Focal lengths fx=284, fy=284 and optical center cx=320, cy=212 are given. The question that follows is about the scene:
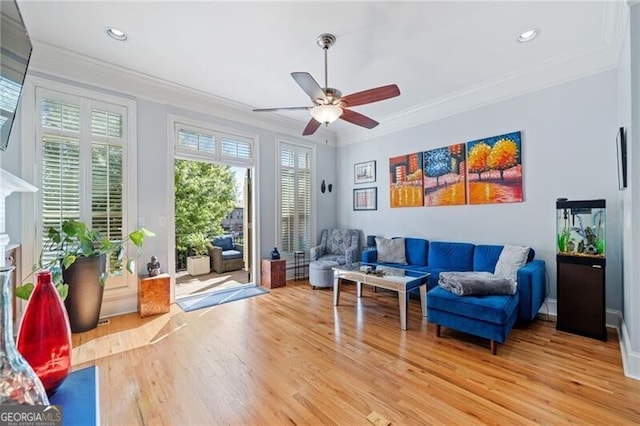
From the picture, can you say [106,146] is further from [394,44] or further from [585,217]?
[585,217]

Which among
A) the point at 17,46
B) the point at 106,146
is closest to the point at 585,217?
the point at 17,46

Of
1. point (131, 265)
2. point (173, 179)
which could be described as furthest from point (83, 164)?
point (131, 265)

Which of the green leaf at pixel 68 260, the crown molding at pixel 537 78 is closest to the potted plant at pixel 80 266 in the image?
the green leaf at pixel 68 260

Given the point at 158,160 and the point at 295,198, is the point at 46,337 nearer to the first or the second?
the point at 158,160

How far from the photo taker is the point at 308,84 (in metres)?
2.43

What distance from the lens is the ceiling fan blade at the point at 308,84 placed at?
229 centimetres

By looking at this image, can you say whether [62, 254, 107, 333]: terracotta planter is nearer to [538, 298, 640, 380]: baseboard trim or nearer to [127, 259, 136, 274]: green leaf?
[127, 259, 136, 274]: green leaf

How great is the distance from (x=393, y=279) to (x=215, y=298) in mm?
2621

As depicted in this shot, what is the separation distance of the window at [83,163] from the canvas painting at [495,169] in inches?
183

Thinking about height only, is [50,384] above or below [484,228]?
below

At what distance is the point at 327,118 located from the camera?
8.96ft

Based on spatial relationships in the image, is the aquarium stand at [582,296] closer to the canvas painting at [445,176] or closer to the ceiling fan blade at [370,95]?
the canvas painting at [445,176]

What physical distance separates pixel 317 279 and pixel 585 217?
3428 mm

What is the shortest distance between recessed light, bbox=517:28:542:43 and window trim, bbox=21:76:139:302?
14.7 feet
